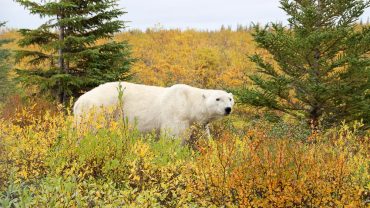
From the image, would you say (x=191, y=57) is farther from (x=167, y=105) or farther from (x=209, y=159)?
(x=209, y=159)

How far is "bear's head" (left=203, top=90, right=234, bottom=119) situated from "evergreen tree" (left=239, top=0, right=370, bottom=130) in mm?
758

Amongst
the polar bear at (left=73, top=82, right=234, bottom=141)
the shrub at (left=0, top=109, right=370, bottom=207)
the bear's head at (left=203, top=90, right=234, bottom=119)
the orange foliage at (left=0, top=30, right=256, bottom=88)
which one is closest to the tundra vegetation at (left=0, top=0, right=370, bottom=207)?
the shrub at (left=0, top=109, right=370, bottom=207)

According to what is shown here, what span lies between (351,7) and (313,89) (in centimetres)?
206

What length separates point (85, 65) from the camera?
37.7 feet

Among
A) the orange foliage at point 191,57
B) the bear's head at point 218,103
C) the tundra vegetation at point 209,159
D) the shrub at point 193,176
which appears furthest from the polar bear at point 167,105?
the orange foliage at point 191,57

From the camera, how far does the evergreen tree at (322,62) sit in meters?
7.91

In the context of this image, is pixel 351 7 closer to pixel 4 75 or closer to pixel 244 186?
pixel 244 186

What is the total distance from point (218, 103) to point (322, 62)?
2278 millimetres

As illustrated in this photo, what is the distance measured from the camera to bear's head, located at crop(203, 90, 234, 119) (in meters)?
7.95

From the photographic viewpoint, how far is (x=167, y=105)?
26.7ft

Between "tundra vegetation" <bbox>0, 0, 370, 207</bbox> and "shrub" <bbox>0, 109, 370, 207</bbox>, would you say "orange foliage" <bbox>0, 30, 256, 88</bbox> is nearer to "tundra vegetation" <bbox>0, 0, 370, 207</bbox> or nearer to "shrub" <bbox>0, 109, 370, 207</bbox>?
"tundra vegetation" <bbox>0, 0, 370, 207</bbox>

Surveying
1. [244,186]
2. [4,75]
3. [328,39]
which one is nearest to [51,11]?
[4,75]

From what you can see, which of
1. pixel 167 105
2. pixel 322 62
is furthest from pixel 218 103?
pixel 322 62

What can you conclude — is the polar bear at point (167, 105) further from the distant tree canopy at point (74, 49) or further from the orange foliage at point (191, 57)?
the orange foliage at point (191, 57)
